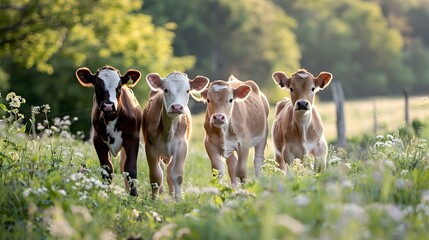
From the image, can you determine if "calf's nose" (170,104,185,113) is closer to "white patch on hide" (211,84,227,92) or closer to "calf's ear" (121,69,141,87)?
"calf's ear" (121,69,141,87)

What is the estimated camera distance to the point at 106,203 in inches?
263

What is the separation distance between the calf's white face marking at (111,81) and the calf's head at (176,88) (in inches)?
18.9

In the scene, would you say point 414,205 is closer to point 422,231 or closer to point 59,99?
point 422,231

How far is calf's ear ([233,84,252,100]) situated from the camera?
10.1 metres

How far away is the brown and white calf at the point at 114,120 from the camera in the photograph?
930cm

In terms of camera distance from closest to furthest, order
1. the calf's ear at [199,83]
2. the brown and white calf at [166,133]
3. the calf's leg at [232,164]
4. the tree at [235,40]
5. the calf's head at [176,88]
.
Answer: the calf's head at [176,88]
the brown and white calf at [166,133]
the calf's ear at [199,83]
the calf's leg at [232,164]
the tree at [235,40]

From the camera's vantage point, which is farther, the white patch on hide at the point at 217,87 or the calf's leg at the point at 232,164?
the calf's leg at the point at 232,164

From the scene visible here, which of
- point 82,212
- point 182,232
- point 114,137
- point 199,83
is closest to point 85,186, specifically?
point 182,232

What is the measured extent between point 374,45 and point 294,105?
77728mm

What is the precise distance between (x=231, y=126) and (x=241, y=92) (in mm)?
463

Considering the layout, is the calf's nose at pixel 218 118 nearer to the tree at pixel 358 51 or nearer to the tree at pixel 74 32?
the tree at pixel 74 32

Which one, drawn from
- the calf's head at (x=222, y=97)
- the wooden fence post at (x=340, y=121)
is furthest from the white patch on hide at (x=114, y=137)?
the wooden fence post at (x=340, y=121)

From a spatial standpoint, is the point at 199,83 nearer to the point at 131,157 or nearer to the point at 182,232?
the point at 131,157

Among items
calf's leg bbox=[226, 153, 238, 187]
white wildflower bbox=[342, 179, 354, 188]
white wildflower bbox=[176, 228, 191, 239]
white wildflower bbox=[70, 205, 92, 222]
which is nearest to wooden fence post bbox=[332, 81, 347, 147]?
calf's leg bbox=[226, 153, 238, 187]
